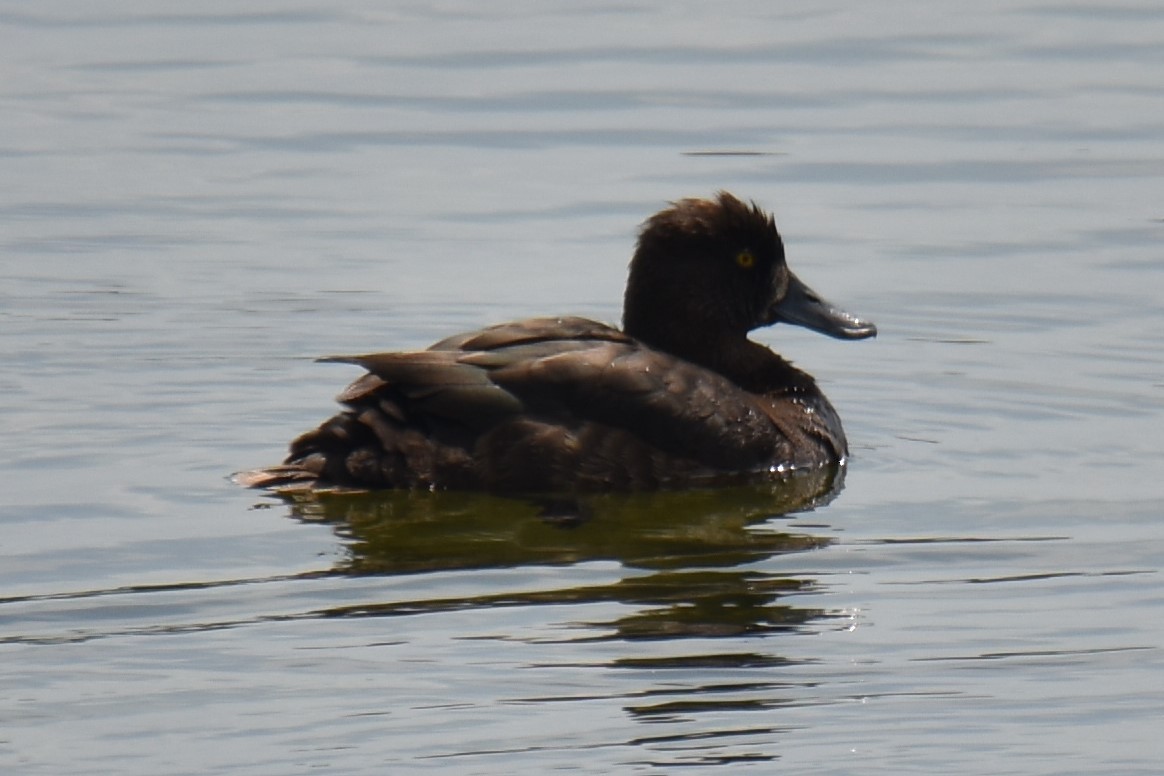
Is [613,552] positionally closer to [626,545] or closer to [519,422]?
[626,545]

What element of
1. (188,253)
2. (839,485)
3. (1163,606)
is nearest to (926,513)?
(839,485)

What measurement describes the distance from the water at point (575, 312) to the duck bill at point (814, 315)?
412 mm

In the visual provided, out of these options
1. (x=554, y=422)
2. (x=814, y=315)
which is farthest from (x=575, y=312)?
(x=554, y=422)

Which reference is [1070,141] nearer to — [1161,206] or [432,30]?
[1161,206]

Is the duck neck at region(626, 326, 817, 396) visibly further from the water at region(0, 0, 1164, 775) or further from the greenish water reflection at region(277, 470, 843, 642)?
the greenish water reflection at region(277, 470, 843, 642)

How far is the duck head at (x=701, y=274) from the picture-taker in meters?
11.3

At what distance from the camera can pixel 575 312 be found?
1321 cm

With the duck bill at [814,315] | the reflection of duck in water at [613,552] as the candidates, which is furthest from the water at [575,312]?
the duck bill at [814,315]

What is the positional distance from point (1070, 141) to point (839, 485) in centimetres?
614

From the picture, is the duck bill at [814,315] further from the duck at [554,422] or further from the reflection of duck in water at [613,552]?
the reflection of duck in water at [613,552]

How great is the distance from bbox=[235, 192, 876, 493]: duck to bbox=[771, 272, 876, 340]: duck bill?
2.31 feet

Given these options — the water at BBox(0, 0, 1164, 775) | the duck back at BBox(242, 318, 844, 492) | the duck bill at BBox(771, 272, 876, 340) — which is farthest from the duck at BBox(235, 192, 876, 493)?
the duck bill at BBox(771, 272, 876, 340)

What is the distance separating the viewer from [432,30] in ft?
62.9

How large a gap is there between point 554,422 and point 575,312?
281cm
